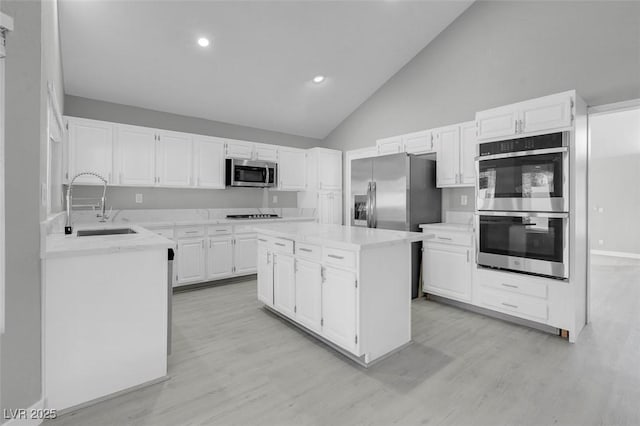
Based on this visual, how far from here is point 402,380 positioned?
6.73 feet

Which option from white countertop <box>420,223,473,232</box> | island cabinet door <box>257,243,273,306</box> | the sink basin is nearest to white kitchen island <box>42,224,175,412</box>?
the sink basin

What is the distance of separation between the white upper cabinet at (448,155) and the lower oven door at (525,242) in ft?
2.75

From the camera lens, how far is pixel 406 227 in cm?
377

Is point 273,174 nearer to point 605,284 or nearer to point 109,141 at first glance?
point 109,141

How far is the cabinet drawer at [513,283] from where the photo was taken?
285cm

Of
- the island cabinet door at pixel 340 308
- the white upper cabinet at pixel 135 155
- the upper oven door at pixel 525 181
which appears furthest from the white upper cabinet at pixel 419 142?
the white upper cabinet at pixel 135 155

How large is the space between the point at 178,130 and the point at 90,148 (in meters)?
1.25

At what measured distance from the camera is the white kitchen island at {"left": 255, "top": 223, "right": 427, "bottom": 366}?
219 centimetres

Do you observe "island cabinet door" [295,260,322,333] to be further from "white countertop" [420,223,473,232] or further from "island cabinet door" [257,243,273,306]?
"white countertop" [420,223,473,232]

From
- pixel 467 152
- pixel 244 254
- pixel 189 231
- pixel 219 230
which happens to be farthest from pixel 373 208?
pixel 189 231

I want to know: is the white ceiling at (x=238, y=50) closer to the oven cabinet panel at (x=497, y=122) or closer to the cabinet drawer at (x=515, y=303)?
the oven cabinet panel at (x=497, y=122)

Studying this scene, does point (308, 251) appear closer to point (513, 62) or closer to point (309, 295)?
point (309, 295)

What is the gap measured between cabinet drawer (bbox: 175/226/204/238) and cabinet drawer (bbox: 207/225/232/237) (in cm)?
11

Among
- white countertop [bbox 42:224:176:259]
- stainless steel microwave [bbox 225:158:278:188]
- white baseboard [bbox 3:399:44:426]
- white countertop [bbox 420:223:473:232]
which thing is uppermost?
stainless steel microwave [bbox 225:158:278:188]
